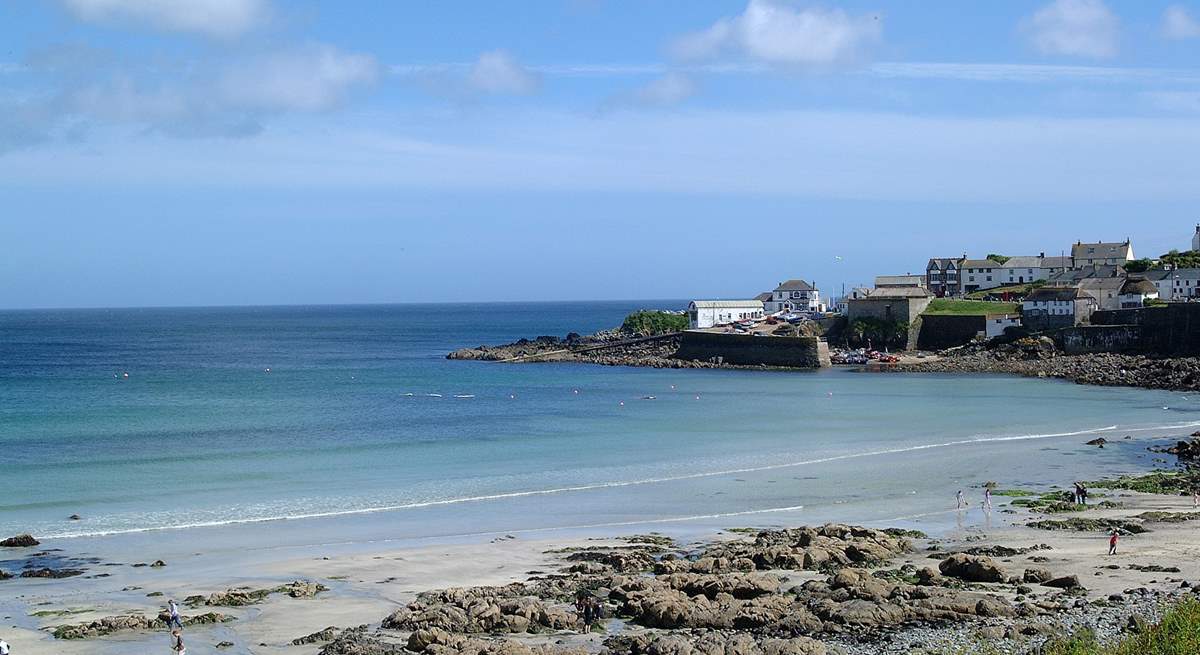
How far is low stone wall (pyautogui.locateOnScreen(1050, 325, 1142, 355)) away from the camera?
229ft

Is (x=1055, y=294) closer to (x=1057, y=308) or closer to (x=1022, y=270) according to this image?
(x=1057, y=308)

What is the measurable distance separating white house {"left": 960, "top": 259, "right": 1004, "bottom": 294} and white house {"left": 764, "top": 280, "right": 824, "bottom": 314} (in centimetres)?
1554

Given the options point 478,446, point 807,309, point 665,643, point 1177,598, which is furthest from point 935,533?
point 807,309

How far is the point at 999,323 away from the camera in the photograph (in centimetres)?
7575

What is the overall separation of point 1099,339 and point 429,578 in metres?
60.2

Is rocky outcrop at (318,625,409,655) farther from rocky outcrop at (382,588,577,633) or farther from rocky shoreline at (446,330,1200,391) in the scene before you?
rocky shoreline at (446,330,1200,391)

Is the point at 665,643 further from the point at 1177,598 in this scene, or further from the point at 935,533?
the point at 935,533

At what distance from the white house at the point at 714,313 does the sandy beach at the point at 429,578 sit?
68.2 metres

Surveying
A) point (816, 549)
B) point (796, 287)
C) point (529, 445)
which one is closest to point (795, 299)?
point (796, 287)

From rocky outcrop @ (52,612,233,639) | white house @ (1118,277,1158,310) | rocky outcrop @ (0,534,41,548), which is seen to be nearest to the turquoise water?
rocky outcrop @ (0,534,41,548)

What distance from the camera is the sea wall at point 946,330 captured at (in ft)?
252

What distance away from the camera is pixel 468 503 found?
30.0 metres

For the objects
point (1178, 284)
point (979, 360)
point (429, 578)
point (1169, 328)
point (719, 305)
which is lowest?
point (429, 578)

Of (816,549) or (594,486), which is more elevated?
(816,549)
